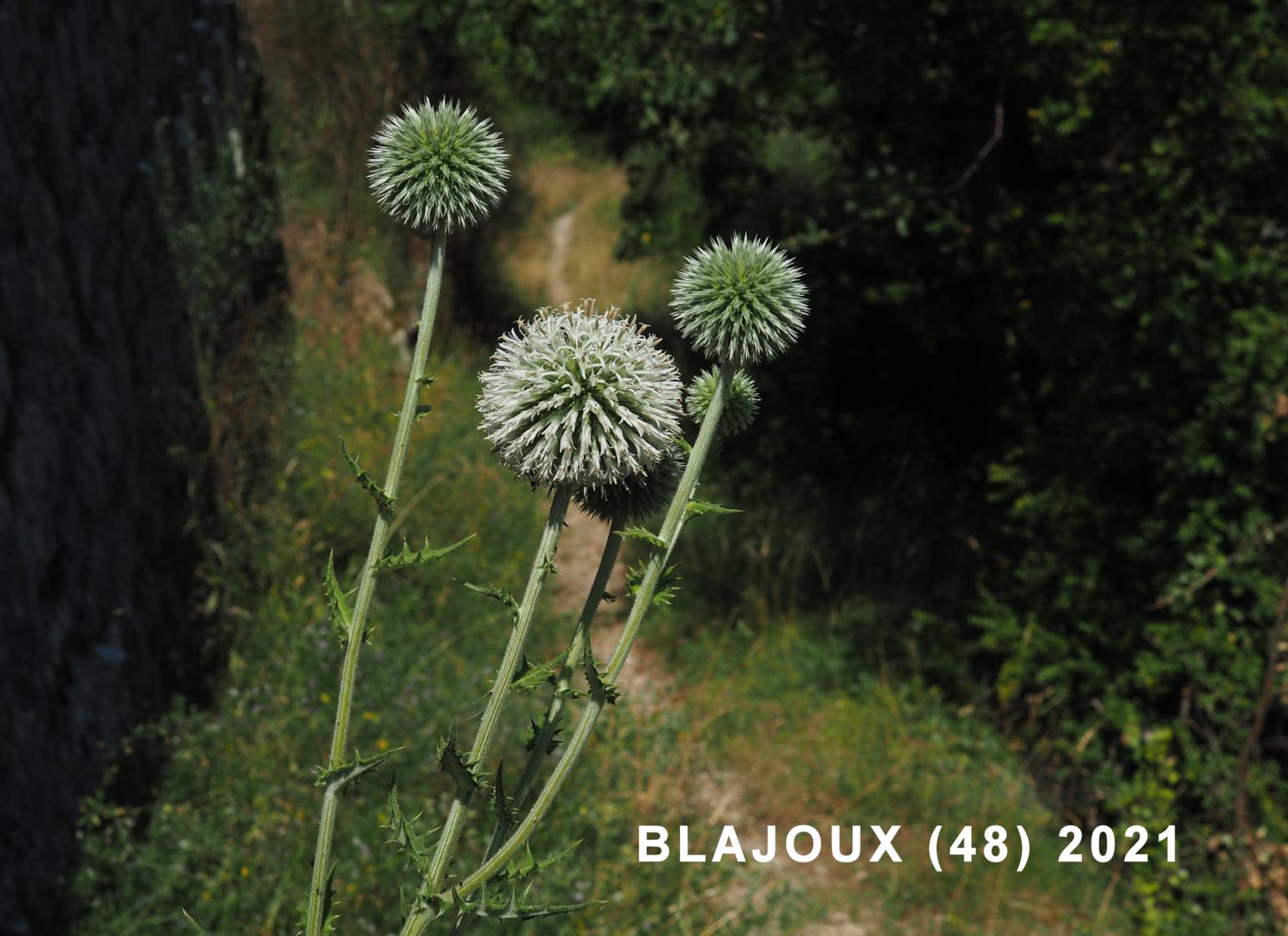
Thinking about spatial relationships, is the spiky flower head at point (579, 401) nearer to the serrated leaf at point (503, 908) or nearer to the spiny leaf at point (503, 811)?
the spiny leaf at point (503, 811)

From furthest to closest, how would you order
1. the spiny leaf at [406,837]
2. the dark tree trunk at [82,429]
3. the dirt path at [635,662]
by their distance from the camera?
the dirt path at [635,662]
the dark tree trunk at [82,429]
the spiny leaf at [406,837]

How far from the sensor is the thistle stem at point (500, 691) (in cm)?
128

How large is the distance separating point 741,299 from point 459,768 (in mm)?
679

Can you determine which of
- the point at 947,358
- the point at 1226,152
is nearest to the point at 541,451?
the point at 1226,152

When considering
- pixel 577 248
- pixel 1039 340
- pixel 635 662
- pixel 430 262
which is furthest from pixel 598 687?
pixel 577 248

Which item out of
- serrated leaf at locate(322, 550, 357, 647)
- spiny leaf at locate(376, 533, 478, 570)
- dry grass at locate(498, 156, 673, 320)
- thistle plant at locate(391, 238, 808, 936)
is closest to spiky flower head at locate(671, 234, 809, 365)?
thistle plant at locate(391, 238, 808, 936)

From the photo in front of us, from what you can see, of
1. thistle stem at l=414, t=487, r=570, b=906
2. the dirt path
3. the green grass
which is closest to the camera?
thistle stem at l=414, t=487, r=570, b=906

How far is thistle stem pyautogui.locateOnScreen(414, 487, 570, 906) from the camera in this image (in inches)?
50.3

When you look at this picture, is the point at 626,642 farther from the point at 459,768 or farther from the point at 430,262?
the point at 430,262

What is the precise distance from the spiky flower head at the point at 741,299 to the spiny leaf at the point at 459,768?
0.56 meters

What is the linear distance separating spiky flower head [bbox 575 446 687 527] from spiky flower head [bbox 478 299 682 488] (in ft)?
0.06

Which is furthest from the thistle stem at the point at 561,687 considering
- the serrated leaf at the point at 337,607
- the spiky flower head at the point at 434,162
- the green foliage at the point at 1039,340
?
the green foliage at the point at 1039,340

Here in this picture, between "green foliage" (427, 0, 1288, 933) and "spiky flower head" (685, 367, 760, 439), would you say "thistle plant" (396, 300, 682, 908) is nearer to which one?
"spiky flower head" (685, 367, 760, 439)

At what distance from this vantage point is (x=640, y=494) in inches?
66.2
